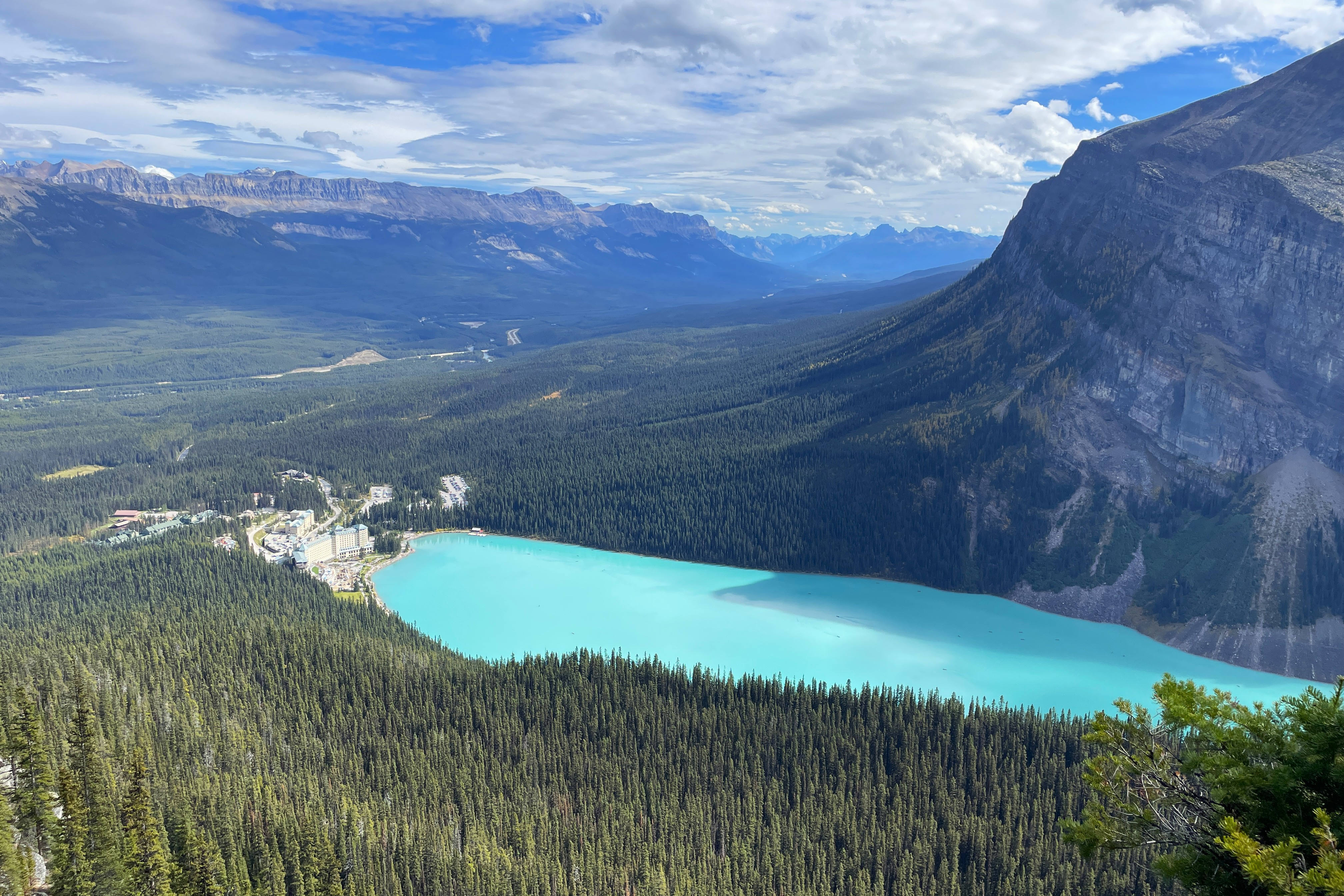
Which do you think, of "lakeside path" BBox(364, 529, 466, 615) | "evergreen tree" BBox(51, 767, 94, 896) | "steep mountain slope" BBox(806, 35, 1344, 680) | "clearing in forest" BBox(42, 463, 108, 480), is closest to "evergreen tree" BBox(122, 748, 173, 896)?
"evergreen tree" BBox(51, 767, 94, 896)

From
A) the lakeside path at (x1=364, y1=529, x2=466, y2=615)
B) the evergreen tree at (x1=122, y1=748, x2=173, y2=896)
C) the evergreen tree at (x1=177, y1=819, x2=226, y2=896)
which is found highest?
the evergreen tree at (x1=122, y1=748, x2=173, y2=896)

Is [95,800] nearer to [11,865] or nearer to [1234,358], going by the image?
[11,865]

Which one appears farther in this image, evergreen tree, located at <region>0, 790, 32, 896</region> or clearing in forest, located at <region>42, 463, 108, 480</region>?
clearing in forest, located at <region>42, 463, 108, 480</region>

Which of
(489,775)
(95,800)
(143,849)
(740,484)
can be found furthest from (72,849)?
(740,484)

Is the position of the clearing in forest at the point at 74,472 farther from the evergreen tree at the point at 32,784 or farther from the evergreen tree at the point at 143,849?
the evergreen tree at the point at 143,849

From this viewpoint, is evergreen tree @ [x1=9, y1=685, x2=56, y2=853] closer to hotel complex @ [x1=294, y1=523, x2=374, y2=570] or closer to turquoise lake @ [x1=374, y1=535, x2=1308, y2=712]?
turquoise lake @ [x1=374, y1=535, x2=1308, y2=712]

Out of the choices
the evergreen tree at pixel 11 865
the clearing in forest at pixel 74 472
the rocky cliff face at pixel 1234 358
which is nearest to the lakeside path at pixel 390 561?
the evergreen tree at pixel 11 865
